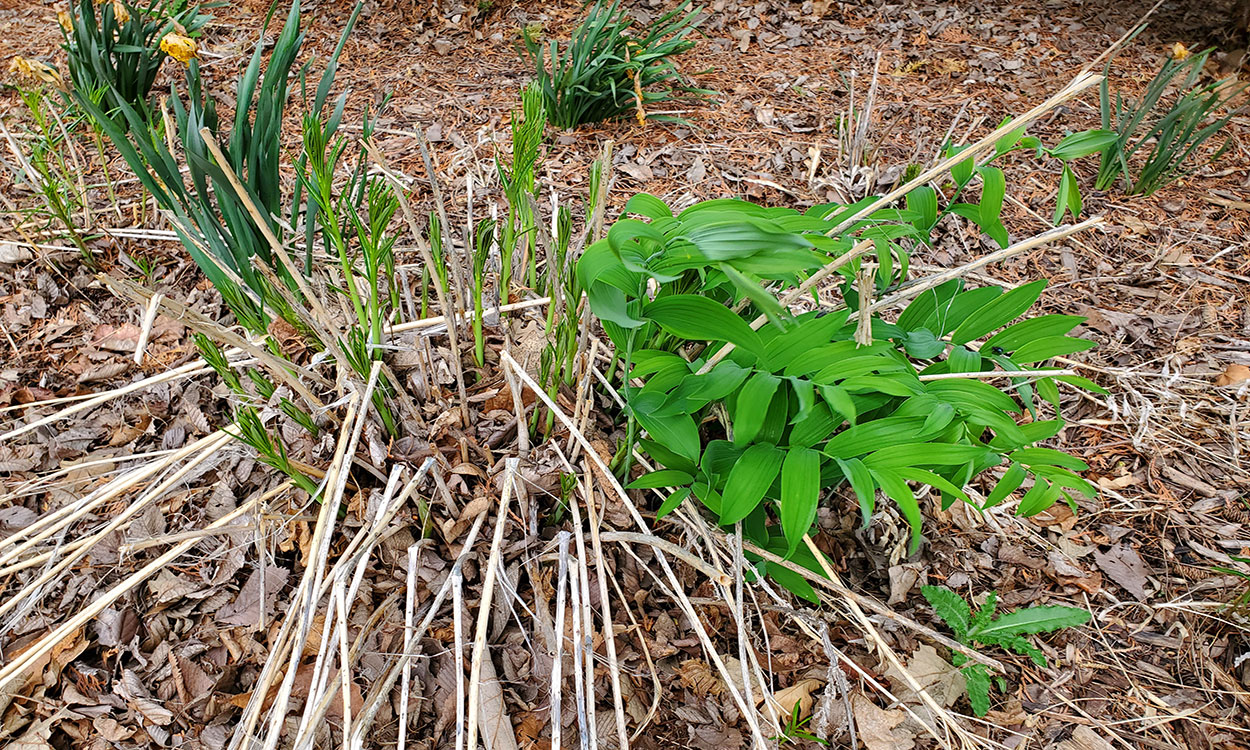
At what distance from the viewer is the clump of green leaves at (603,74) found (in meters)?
2.26

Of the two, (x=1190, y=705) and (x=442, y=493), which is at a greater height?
(x=442, y=493)

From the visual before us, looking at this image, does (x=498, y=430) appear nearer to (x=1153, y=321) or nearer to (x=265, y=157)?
(x=265, y=157)

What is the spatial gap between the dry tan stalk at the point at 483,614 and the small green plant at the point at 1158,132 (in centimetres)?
189

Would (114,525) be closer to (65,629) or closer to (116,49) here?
(65,629)

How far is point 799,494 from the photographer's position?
0.86 m

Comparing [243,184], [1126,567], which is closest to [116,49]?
[243,184]

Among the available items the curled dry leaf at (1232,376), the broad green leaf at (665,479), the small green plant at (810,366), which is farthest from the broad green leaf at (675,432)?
the curled dry leaf at (1232,376)

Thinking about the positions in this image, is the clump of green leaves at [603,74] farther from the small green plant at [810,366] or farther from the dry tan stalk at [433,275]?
the small green plant at [810,366]

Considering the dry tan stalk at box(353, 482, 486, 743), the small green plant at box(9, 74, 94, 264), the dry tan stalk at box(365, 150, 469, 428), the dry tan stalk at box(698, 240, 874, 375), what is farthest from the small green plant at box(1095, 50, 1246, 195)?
the small green plant at box(9, 74, 94, 264)

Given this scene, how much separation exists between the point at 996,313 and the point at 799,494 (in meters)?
0.43

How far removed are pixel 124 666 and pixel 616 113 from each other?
2080 mm

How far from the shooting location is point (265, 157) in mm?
1292

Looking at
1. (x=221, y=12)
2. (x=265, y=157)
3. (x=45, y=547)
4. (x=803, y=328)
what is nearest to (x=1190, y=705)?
(x=803, y=328)

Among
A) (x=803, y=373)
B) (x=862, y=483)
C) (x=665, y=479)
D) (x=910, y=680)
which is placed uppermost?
(x=803, y=373)
